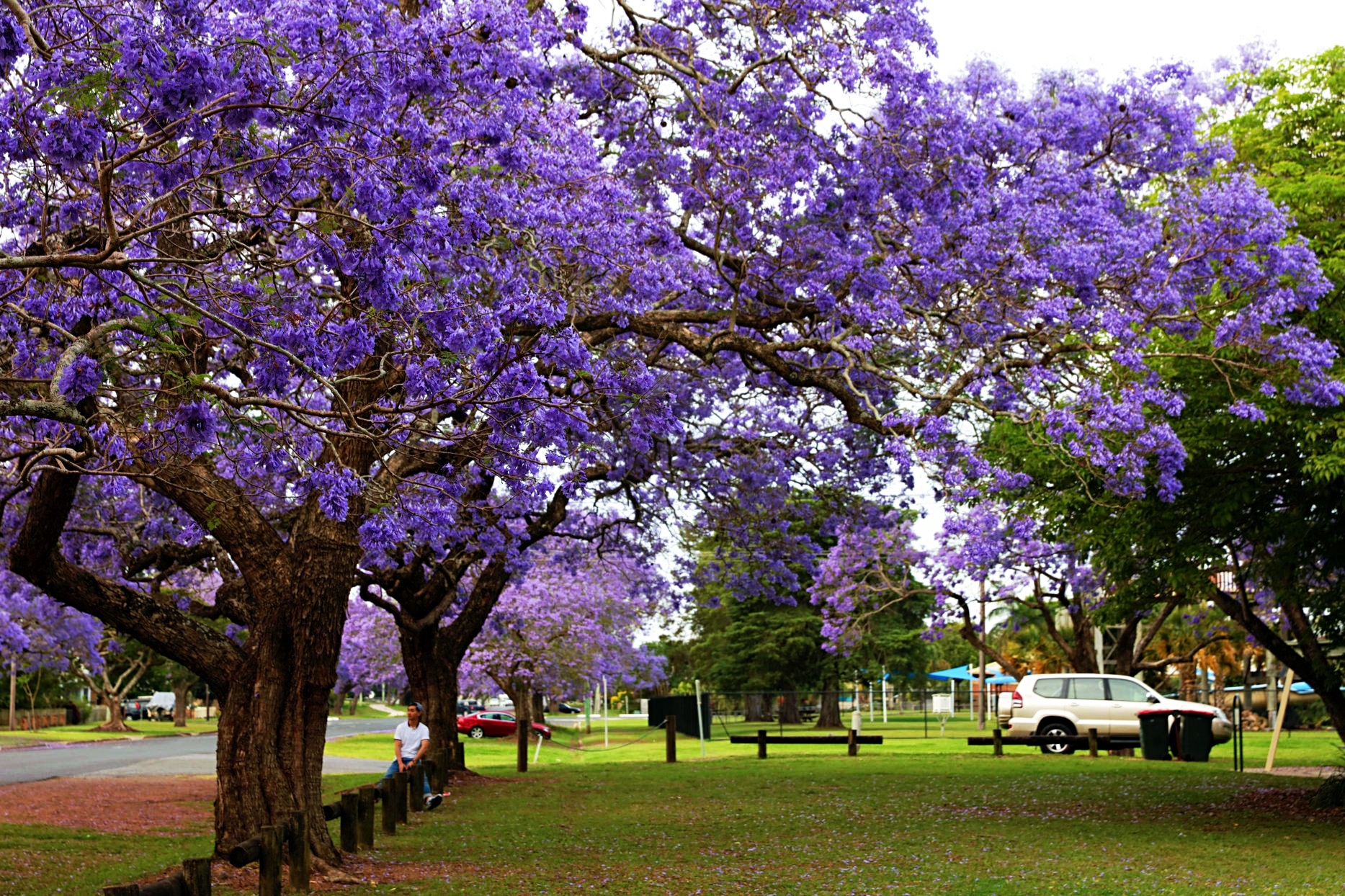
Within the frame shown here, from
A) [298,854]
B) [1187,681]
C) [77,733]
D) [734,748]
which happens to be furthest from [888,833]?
[77,733]

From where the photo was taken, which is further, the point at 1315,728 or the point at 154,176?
the point at 1315,728

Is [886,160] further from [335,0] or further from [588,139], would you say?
[335,0]

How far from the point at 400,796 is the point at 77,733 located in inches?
1666

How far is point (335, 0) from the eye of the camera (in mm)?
7992

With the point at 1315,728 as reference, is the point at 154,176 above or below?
above

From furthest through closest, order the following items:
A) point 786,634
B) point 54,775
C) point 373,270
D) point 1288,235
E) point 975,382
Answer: point 786,634
point 54,775
point 1288,235
point 975,382
point 373,270

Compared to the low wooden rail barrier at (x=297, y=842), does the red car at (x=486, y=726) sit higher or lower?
lower

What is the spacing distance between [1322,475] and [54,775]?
886 inches

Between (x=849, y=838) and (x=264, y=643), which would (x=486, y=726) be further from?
(x=264, y=643)

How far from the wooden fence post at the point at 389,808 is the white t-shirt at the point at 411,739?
Answer: 1.89m

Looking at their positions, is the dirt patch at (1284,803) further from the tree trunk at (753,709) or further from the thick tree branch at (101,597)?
the tree trunk at (753,709)

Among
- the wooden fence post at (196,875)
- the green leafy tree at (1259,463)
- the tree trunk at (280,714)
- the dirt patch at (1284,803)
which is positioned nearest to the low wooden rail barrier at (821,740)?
the dirt patch at (1284,803)

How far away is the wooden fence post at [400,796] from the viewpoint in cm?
1444

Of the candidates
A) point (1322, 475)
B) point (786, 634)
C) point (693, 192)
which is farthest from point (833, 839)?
point (786, 634)
